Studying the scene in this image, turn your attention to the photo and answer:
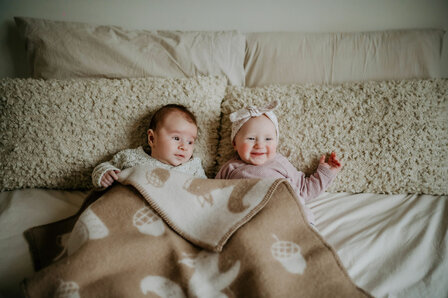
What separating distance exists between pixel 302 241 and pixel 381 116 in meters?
0.72

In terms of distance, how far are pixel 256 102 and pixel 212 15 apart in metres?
0.69

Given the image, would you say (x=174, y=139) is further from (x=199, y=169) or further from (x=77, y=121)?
(x=77, y=121)

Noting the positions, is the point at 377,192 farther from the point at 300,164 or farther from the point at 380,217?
the point at 300,164

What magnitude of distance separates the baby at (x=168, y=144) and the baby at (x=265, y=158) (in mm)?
206

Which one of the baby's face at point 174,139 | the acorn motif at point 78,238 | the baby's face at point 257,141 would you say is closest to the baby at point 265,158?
the baby's face at point 257,141

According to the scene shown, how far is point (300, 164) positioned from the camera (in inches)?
46.7

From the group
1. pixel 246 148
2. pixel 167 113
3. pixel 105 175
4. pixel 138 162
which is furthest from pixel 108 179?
pixel 246 148

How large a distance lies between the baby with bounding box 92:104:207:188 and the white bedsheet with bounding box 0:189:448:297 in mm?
322

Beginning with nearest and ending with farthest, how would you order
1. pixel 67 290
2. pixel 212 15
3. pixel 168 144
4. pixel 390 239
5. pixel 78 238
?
pixel 67 290 → pixel 78 238 → pixel 390 239 → pixel 168 144 → pixel 212 15

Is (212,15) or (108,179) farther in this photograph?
(212,15)

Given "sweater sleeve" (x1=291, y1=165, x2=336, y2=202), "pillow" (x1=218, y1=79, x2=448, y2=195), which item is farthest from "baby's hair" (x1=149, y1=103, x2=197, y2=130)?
"sweater sleeve" (x1=291, y1=165, x2=336, y2=202)

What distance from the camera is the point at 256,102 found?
46.8 inches

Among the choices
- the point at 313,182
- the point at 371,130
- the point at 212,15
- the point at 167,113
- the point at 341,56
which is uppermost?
the point at 212,15

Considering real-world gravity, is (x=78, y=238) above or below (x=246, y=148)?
below
